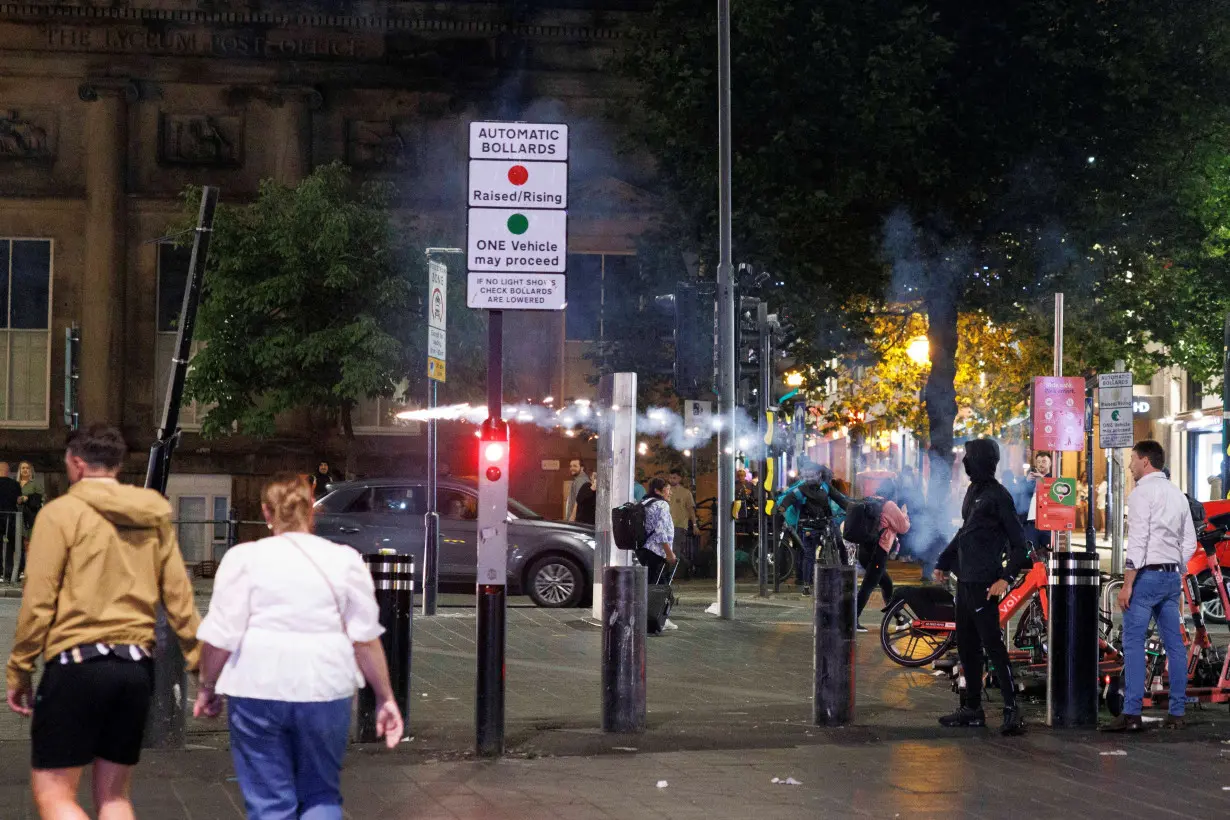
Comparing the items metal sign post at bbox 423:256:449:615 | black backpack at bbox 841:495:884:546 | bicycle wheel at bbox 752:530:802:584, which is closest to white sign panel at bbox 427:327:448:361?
metal sign post at bbox 423:256:449:615

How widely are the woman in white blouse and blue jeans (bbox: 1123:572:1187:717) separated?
255 inches

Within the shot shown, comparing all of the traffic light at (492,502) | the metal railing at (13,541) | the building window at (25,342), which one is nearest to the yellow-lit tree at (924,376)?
the building window at (25,342)

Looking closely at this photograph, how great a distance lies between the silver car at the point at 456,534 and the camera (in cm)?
2144

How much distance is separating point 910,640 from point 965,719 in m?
3.63

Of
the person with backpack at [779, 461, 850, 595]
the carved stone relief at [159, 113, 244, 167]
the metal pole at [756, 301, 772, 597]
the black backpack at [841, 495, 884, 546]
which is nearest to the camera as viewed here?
the black backpack at [841, 495, 884, 546]

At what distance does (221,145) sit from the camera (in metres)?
33.5

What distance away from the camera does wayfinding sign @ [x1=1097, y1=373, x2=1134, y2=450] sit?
20172 mm

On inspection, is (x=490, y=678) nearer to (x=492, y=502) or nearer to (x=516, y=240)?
(x=492, y=502)

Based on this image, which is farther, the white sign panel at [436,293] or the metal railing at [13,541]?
the metal railing at [13,541]

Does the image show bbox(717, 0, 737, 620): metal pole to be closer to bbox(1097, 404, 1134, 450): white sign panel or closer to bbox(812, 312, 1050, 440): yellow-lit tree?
bbox(1097, 404, 1134, 450): white sign panel

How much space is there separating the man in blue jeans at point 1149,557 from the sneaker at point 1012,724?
0.59 metres

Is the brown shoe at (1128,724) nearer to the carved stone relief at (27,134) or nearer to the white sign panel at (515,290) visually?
the white sign panel at (515,290)

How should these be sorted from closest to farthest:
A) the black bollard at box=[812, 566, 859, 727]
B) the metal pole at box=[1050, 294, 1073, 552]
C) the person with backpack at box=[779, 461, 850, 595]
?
the black bollard at box=[812, 566, 859, 727] → the metal pole at box=[1050, 294, 1073, 552] → the person with backpack at box=[779, 461, 850, 595]

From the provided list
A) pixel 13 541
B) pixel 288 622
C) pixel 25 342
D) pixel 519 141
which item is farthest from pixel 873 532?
pixel 25 342
